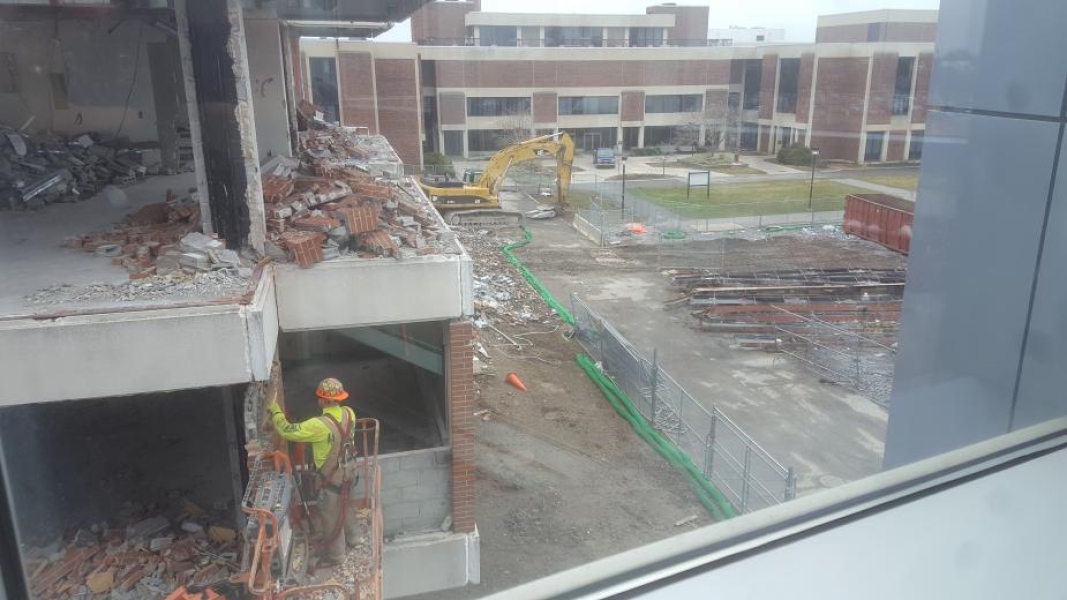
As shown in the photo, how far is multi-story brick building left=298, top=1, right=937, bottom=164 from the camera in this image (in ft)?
16.8

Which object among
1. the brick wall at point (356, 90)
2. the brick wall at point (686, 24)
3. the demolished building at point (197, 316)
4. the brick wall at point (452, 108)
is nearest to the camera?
the demolished building at point (197, 316)

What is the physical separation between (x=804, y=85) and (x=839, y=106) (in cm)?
40

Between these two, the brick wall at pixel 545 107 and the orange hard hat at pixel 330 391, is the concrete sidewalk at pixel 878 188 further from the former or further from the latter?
the orange hard hat at pixel 330 391

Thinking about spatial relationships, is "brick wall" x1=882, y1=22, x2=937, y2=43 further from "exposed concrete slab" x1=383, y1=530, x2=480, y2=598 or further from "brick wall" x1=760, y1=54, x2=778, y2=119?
"exposed concrete slab" x1=383, y1=530, x2=480, y2=598

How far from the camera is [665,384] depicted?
7.21 meters

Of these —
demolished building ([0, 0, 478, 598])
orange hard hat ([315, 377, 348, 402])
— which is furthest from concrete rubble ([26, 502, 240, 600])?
orange hard hat ([315, 377, 348, 402])

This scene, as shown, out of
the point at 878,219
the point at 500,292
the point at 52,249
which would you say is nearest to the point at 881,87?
the point at 878,219

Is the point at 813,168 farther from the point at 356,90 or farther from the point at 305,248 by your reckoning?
the point at 356,90

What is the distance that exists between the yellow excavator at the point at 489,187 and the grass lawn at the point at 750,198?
256 centimetres

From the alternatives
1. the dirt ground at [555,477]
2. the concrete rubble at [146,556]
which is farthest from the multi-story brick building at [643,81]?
the concrete rubble at [146,556]

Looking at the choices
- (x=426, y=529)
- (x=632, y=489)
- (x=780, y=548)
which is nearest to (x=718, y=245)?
(x=632, y=489)

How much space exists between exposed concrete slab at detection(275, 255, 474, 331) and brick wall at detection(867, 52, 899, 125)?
11.3 feet

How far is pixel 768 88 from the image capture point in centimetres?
718

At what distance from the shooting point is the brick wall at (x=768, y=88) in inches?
256
